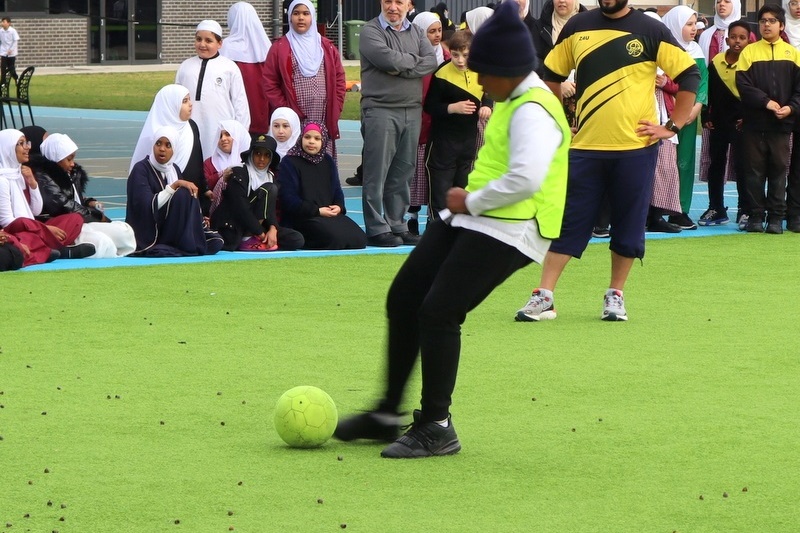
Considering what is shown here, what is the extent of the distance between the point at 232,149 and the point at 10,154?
1.85 meters

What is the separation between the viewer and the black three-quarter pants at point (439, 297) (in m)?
5.55

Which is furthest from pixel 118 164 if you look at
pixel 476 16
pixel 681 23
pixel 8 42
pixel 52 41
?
pixel 52 41

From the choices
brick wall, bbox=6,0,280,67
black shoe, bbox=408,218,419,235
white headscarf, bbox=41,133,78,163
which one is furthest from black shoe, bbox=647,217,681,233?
brick wall, bbox=6,0,280,67

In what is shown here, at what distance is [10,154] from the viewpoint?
1165cm

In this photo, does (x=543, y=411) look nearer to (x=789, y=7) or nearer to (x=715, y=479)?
(x=715, y=479)

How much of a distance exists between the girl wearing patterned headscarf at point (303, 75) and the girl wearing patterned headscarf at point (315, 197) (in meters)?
0.27

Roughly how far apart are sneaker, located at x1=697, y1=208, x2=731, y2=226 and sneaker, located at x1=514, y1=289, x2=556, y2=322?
5.96 m

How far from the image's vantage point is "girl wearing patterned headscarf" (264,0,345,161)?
41.7ft

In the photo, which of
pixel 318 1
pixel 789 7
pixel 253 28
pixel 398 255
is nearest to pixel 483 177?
pixel 398 255

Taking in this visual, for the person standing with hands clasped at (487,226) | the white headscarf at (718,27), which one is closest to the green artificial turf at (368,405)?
the person standing with hands clasped at (487,226)

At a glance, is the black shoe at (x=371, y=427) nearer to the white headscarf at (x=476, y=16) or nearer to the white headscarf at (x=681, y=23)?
the white headscarf at (x=476, y=16)

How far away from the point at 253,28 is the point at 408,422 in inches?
322

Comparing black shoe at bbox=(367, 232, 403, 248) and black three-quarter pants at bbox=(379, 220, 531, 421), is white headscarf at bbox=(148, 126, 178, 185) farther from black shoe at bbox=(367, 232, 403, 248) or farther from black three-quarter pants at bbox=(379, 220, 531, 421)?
black three-quarter pants at bbox=(379, 220, 531, 421)

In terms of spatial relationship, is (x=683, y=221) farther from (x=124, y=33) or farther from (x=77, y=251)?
(x=124, y=33)
